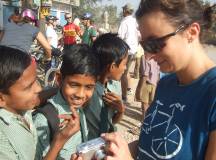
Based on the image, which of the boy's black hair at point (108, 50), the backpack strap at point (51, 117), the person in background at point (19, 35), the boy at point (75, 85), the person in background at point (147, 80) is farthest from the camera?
the person in background at point (147, 80)

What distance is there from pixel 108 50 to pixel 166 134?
53.7 inches

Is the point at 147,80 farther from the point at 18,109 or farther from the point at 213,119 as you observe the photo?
the point at 213,119

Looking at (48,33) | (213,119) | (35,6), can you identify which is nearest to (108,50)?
(213,119)

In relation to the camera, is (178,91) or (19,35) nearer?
(178,91)

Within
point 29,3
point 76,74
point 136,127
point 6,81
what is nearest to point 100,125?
point 76,74

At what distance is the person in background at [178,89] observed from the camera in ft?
4.93

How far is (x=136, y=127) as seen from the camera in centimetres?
596

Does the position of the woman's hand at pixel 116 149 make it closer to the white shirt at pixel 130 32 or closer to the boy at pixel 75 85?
the boy at pixel 75 85

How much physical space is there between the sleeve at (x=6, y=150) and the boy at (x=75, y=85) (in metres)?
0.44

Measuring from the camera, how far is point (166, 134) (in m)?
1.62

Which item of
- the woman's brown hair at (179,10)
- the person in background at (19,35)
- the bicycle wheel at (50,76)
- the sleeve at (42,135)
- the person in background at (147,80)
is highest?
the woman's brown hair at (179,10)

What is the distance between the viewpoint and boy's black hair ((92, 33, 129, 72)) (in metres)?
2.84

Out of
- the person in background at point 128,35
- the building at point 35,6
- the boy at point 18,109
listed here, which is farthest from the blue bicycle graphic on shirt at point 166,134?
the building at point 35,6

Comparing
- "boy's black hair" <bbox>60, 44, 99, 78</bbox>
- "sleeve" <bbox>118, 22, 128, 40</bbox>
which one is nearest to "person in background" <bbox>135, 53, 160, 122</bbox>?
"sleeve" <bbox>118, 22, 128, 40</bbox>
